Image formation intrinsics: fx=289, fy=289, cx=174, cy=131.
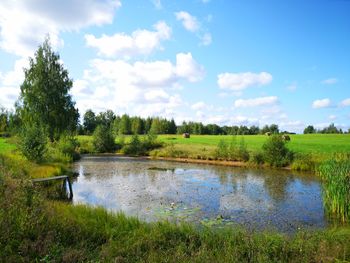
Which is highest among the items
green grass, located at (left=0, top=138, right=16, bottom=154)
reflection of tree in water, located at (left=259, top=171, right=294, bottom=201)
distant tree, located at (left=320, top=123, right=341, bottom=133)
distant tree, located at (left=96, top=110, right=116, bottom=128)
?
distant tree, located at (left=96, top=110, right=116, bottom=128)

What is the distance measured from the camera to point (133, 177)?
70.3 feet

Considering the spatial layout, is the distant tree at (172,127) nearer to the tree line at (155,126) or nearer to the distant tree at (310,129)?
the tree line at (155,126)

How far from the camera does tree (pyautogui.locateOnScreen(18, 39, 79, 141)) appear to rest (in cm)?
→ 3241

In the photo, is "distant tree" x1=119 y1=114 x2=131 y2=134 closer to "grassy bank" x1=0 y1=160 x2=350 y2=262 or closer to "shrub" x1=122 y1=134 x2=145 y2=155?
"shrub" x1=122 y1=134 x2=145 y2=155

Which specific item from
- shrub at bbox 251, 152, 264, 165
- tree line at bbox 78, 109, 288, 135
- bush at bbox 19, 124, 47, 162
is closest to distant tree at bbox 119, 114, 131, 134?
tree line at bbox 78, 109, 288, 135

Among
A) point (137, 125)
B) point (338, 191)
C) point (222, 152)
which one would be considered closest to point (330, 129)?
point (137, 125)

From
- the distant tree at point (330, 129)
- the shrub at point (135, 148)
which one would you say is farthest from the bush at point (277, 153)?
the distant tree at point (330, 129)

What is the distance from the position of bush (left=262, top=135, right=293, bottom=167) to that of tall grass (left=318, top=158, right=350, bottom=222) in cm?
1606

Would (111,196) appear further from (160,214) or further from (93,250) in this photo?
(93,250)

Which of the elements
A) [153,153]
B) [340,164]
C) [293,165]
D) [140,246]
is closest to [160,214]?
[140,246]

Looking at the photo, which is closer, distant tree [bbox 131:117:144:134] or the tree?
the tree

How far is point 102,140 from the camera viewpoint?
45.5 meters

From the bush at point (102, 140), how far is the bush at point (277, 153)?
26.3 metres

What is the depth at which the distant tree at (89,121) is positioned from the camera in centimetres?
9450
